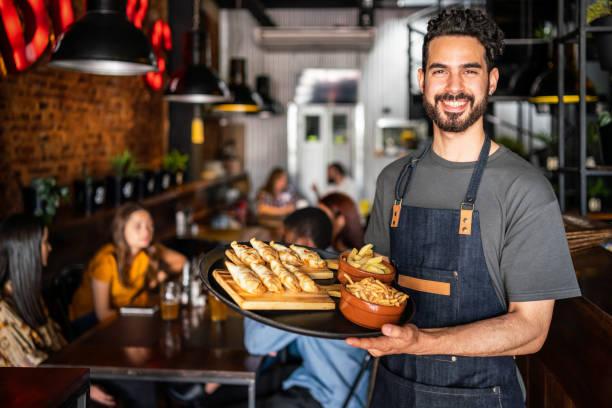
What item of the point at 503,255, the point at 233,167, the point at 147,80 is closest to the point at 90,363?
the point at 503,255

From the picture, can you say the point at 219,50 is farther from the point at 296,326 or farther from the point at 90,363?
the point at 296,326

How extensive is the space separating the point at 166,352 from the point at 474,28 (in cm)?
174

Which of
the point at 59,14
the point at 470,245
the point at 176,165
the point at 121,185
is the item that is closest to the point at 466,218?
the point at 470,245

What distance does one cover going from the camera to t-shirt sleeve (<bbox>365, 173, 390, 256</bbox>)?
175 centimetres

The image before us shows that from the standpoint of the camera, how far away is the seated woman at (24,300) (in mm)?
2285

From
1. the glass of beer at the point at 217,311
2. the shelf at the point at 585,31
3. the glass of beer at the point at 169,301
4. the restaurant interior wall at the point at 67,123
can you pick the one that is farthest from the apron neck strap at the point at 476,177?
the restaurant interior wall at the point at 67,123

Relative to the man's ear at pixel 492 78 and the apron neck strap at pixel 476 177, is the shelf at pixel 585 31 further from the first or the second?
the apron neck strap at pixel 476 177

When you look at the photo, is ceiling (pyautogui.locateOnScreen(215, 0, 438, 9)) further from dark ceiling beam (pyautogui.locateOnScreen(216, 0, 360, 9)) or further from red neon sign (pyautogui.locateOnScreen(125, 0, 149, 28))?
red neon sign (pyautogui.locateOnScreen(125, 0, 149, 28))

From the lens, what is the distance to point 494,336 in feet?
4.34

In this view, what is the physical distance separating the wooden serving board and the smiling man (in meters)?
0.29

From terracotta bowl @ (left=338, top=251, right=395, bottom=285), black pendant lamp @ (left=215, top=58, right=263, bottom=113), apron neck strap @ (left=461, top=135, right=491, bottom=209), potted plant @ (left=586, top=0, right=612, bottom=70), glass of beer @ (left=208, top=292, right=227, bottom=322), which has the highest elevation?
black pendant lamp @ (left=215, top=58, right=263, bottom=113)

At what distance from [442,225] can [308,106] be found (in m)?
8.87

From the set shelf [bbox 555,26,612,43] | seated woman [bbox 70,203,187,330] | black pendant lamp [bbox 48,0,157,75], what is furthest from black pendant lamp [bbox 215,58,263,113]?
shelf [bbox 555,26,612,43]

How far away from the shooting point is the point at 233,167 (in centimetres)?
960
